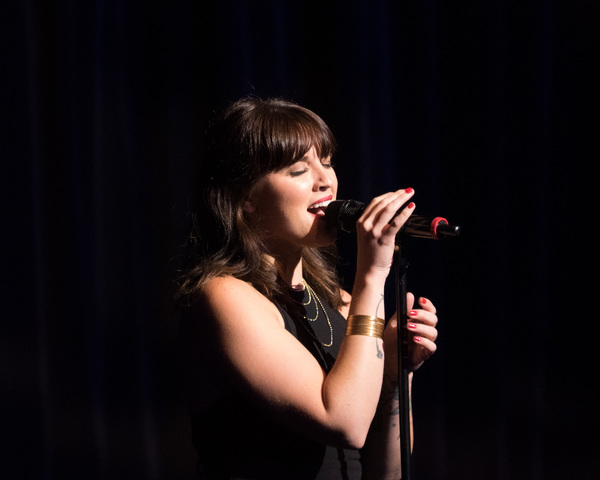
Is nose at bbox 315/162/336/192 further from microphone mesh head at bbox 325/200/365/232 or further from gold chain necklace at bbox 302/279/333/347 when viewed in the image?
gold chain necklace at bbox 302/279/333/347

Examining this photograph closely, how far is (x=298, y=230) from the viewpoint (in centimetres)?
120

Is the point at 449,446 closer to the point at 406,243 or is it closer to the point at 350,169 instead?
the point at 350,169

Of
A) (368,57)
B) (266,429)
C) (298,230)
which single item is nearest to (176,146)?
(368,57)

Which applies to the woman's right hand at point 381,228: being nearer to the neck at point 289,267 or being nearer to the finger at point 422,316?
the finger at point 422,316

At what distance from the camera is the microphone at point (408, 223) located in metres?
0.97

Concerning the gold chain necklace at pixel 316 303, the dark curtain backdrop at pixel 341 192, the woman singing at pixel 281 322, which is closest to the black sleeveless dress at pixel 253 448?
the woman singing at pixel 281 322

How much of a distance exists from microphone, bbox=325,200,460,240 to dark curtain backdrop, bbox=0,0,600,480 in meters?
1.01

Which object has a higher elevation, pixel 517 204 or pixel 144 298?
pixel 517 204

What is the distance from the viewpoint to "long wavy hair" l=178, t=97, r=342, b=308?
1184 mm

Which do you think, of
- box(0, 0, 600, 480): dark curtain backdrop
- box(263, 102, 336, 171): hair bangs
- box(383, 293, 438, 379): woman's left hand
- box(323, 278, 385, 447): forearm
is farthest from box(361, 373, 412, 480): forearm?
box(0, 0, 600, 480): dark curtain backdrop

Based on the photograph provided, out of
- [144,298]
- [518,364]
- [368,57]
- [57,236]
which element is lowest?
[518,364]

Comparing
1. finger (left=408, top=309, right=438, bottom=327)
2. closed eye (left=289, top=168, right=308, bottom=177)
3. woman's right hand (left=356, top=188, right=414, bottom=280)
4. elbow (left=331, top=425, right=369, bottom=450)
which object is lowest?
elbow (left=331, top=425, right=369, bottom=450)

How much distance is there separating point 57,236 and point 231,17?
896 millimetres

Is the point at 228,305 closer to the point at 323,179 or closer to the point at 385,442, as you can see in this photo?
the point at 323,179
